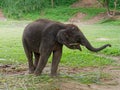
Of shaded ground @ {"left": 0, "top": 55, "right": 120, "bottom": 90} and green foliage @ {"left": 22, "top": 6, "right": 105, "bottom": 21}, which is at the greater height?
shaded ground @ {"left": 0, "top": 55, "right": 120, "bottom": 90}

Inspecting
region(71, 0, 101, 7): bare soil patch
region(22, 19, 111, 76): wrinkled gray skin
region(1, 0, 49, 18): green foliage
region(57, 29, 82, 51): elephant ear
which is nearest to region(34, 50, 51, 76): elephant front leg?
region(22, 19, 111, 76): wrinkled gray skin

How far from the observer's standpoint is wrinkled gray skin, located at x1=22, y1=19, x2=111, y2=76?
7.95 m

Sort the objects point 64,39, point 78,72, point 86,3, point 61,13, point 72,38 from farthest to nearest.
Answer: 1. point 86,3
2. point 61,13
3. point 78,72
4. point 72,38
5. point 64,39

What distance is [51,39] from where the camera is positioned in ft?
26.3

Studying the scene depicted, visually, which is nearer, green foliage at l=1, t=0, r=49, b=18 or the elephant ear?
the elephant ear

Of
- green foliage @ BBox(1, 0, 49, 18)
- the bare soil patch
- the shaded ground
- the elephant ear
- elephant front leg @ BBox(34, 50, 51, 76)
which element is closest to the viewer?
the shaded ground

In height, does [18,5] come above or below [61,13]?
above

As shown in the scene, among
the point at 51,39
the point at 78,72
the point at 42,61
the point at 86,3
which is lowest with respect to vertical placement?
the point at 86,3

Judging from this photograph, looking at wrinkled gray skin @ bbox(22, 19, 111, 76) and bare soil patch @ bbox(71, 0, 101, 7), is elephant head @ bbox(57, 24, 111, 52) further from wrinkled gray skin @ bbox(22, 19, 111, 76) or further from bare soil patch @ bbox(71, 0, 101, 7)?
bare soil patch @ bbox(71, 0, 101, 7)

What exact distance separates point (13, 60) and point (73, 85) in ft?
12.1

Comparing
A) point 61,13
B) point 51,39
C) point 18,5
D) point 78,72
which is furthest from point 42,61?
point 61,13

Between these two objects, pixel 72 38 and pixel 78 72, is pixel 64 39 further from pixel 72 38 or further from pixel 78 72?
pixel 78 72

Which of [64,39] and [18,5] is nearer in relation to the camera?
[64,39]

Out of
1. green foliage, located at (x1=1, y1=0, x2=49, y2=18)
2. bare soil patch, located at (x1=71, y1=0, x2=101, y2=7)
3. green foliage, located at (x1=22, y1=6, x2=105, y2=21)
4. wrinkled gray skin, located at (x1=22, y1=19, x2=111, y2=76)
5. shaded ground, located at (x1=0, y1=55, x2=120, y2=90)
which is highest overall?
wrinkled gray skin, located at (x1=22, y1=19, x2=111, y2=76)
